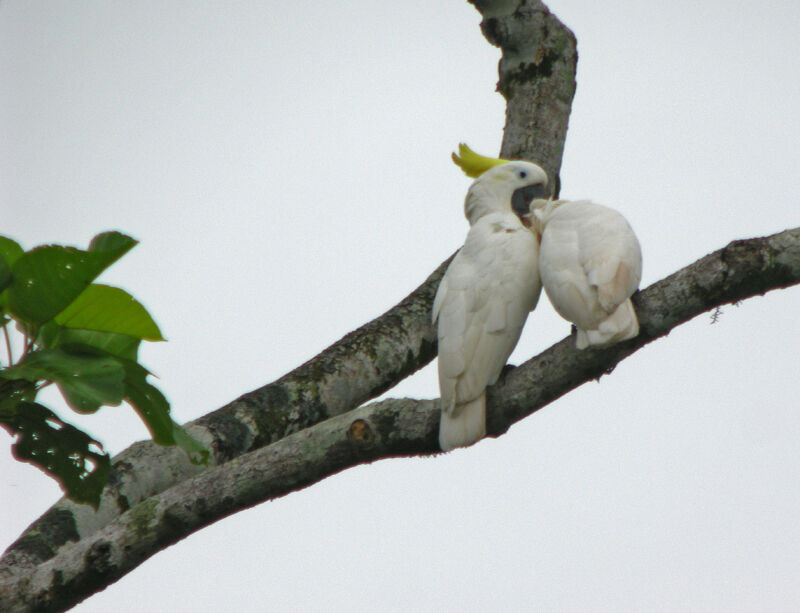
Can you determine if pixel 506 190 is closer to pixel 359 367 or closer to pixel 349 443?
pixel 359 367

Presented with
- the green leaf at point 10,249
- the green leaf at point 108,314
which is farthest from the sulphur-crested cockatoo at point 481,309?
the green leaf at point 10,249

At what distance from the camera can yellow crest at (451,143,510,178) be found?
4.70 m

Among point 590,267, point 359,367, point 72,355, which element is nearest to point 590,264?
point 590,267

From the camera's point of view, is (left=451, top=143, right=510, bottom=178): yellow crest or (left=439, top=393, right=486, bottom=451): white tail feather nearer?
(left=439, top=393, right=486, bottom=451): white tail feather

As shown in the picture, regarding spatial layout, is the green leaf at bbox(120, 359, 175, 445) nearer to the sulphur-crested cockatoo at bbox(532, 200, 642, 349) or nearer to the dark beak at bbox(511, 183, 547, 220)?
the sulphur-crested cockatoo at bbox(532, 200, 642, 349)

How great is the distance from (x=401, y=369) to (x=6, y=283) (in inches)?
69.9

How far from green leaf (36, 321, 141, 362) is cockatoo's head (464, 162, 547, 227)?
2371 millimetres

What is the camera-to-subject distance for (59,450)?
7.59 feet

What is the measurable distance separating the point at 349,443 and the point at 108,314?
0.77m

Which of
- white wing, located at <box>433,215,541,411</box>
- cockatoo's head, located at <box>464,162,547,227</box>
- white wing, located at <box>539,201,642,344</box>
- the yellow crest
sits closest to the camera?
white wing, located at <box>539,201,642,344</box>

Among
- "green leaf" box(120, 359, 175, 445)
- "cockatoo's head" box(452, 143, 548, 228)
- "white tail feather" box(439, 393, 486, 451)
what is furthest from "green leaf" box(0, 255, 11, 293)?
"cockatoo's head" box(452, 143, 548, 228)

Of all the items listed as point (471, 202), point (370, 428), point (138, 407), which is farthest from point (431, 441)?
point (471, 202)

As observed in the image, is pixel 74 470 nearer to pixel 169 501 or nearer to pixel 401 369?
pixel 169 501

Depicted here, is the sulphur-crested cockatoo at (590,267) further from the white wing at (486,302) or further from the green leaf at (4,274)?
the green leaf at (4,274)
